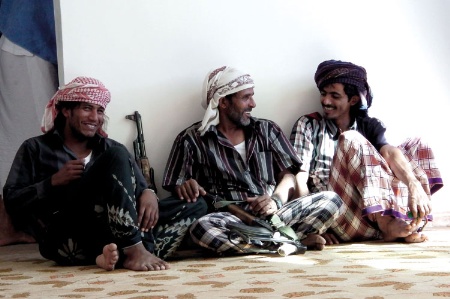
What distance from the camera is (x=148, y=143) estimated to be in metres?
5.82

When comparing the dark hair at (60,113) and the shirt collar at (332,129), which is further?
the shirt collar at (332,129)

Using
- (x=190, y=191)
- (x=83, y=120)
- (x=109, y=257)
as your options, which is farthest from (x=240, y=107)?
(x=109, y=257)

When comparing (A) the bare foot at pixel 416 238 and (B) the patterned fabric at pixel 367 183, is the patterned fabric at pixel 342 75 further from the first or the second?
(A) the bare foot at pixel 416 238

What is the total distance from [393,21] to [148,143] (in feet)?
6.45

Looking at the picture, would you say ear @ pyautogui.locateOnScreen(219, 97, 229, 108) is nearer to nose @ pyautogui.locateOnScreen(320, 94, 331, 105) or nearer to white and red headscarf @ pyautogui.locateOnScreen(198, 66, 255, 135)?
white and red headscarf @ pyautogui.locateOnScreen(198, 66, 255, 135)

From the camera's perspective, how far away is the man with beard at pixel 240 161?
210 inches

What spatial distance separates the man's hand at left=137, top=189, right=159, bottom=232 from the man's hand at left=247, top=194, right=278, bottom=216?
70 centimetres

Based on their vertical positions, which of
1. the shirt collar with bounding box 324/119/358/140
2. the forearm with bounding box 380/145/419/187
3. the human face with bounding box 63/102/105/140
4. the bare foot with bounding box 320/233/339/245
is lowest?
the bare foot with bounding box 320/233/339/245

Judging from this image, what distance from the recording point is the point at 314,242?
522 cm

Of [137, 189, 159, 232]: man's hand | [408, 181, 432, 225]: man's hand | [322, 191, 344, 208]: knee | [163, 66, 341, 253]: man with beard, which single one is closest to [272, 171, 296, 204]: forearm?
[163, 66, 341, 253]: man with beard

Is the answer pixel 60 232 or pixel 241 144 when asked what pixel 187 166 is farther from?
pixel 60 232

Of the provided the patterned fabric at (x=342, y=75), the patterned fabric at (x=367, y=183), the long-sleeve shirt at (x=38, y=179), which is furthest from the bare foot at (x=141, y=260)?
the patterned fabric at (x=342, y=75)

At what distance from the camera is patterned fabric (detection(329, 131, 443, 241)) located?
217 inches

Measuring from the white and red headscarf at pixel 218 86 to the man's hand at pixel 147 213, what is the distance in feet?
2.90
